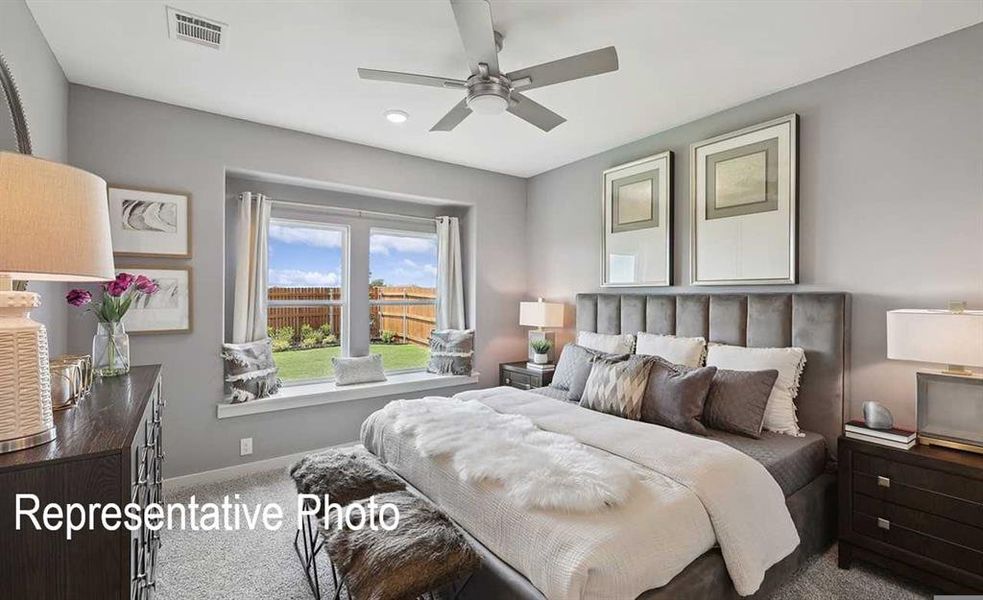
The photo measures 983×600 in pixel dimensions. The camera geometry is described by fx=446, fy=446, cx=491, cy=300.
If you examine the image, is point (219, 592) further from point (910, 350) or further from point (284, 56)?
point (910, 350)

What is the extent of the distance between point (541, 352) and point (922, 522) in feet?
9.30

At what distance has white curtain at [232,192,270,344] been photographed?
3.61 m

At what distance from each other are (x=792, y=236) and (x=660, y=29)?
157 centimetres

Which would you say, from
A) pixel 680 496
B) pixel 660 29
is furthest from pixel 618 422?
pixel 660 29

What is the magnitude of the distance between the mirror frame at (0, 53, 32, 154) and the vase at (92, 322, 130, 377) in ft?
2.63

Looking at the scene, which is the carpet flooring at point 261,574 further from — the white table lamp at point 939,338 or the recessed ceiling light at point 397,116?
the recessed ceiling light at point 397,116

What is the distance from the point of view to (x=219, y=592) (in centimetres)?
214

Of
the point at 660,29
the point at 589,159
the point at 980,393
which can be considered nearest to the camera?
the point at 980,393

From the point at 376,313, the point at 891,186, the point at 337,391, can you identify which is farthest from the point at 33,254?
the point at 891,186

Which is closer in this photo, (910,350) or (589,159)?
(910,350)

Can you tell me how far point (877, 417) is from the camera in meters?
2.32

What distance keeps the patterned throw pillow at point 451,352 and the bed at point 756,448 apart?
129cm

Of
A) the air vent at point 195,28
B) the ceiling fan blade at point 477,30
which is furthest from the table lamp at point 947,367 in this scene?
the air vent at point 195,28

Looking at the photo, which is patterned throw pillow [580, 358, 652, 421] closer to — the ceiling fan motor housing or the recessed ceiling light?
the ceiling fan motor housing
